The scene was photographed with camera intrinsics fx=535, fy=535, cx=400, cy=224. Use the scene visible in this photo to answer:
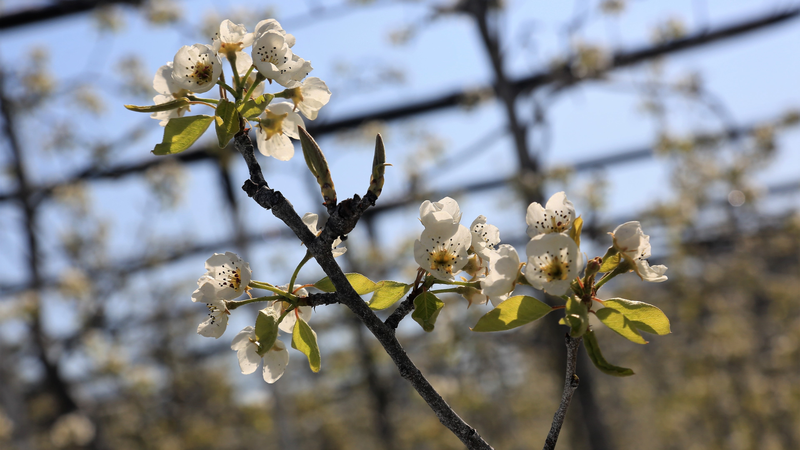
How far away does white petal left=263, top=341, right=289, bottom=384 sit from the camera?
0.63 meters

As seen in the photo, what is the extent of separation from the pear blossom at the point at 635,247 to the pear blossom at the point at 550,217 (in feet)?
0.18

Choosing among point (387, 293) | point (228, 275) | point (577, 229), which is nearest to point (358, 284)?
point (387, 293)

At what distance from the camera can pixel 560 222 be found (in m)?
0.61

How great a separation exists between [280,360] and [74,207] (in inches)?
167

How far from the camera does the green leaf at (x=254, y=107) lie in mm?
575

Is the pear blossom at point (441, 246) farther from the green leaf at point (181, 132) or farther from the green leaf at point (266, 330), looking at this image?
the green leaf at point (181, 132)

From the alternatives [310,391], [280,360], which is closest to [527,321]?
[280,360]

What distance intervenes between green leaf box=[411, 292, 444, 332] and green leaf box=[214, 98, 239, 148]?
0.87ft

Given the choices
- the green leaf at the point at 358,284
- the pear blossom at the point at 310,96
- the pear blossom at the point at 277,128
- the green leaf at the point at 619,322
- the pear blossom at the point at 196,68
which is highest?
the pear blossom at the point at 196,68

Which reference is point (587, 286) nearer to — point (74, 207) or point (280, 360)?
point (280, 360)

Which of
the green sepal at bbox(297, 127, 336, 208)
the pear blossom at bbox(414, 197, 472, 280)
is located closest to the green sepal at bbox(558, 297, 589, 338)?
the pear blossom at bbox(414, 197, 472, 280)

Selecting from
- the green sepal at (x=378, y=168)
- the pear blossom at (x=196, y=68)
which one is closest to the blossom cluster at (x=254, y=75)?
the pear blossom at (x=196, y=68)

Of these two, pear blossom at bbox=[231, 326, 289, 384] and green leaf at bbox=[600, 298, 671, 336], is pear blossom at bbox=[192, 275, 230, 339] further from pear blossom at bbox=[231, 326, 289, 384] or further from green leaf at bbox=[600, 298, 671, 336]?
green leaf at bbox=[600, 298, 671, 336]

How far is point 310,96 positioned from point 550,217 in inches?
12.7
